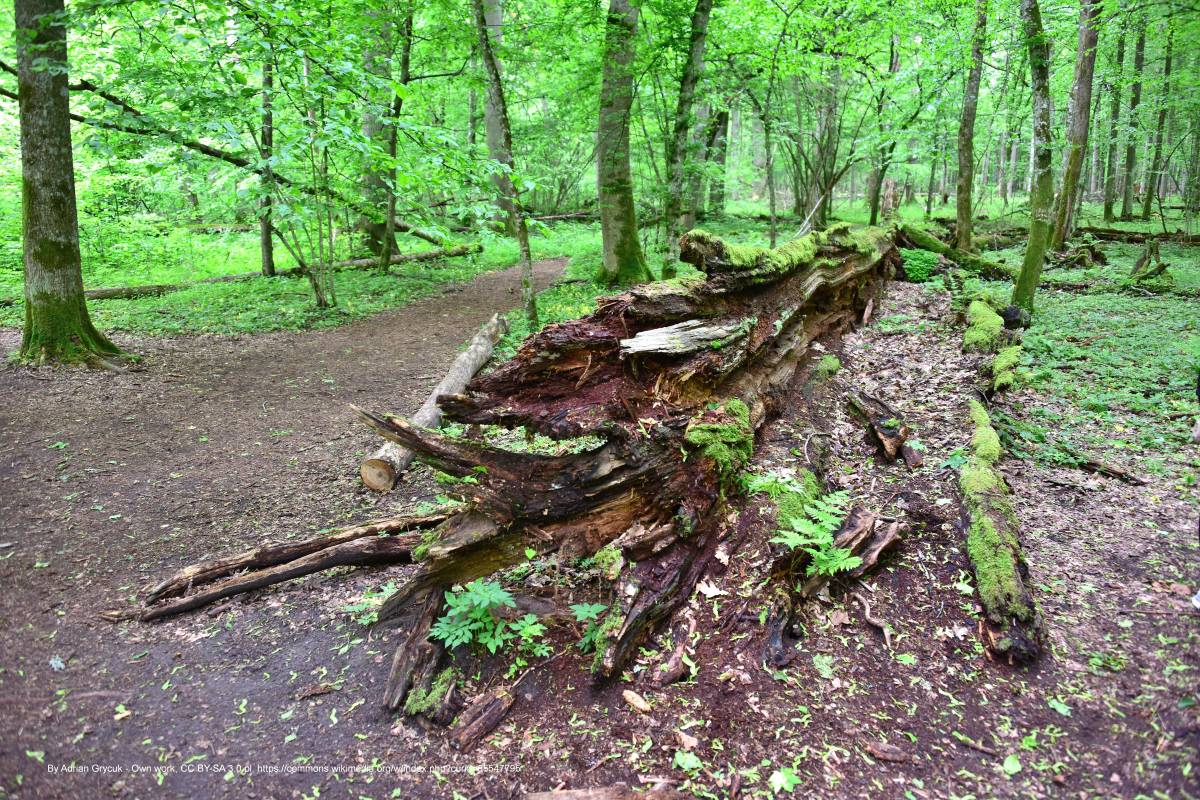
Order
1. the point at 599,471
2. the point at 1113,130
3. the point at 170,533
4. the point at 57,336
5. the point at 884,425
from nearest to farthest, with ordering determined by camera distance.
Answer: the point at 599,471 → the point at 170,533 → the point at 884,425 → the point at 57,336 → the point at 1113,130

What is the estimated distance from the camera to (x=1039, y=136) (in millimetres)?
7504

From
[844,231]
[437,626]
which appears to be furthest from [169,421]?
[844,231]

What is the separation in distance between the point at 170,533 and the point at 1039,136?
33.8 ft

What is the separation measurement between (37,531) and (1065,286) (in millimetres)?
15297

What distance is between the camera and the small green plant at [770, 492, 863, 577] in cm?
359

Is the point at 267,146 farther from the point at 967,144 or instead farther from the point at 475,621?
the point at 967,144

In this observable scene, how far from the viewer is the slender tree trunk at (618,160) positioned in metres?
11.0

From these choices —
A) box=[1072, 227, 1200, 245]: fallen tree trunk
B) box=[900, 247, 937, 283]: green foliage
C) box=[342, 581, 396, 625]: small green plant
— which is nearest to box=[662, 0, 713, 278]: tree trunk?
box=[900, 247, 937, 283]: green foliage

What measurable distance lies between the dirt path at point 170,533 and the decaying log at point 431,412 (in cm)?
21

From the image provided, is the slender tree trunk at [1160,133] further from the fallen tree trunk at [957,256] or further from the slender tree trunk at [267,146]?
the slender tree trunk at [267,146]

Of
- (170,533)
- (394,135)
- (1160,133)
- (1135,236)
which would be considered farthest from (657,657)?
(1160,133)

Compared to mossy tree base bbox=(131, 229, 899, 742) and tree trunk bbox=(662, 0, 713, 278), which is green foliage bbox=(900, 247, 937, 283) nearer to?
tree trunk bbox=(662, 0, 713, 278)

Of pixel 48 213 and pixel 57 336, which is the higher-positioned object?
pixel 48 213

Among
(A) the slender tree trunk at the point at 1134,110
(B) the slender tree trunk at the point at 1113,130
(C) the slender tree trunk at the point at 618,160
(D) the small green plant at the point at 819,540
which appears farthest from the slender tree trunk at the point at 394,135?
(B) the slender tree trunk at the point at 1113,130
